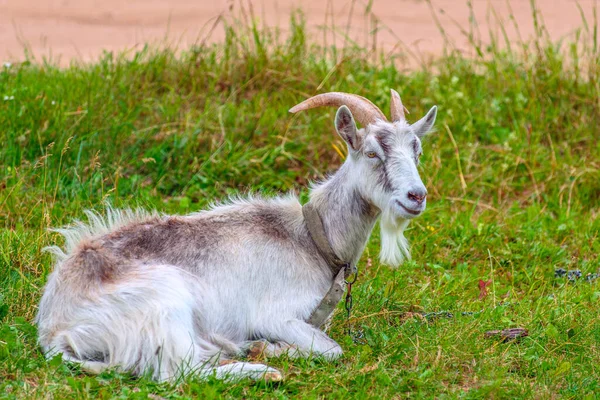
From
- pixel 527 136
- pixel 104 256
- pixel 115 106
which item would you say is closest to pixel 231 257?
pixel 104 256

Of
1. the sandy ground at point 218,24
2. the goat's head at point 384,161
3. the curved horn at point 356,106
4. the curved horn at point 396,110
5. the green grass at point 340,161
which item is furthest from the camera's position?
the sandy ground at point 218,24

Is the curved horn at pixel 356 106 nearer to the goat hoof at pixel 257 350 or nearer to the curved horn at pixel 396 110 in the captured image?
the curved horn at pixel 396 110

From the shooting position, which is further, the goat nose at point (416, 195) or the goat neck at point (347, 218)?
the goat neck at point (347, 218)

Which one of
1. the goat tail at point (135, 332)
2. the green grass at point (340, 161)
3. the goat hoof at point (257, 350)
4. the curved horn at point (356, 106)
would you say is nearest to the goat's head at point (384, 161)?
the curved horn at point (356, 106)

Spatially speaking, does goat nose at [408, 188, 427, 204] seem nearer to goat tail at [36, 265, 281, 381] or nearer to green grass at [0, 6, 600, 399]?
green grass at [0, 6, 600, 399]

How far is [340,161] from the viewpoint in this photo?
825 centimetres

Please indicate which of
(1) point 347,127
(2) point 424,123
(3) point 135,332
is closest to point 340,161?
(2) point 424,123

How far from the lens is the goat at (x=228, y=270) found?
4.82 metres

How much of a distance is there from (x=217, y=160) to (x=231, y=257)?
2.63 m

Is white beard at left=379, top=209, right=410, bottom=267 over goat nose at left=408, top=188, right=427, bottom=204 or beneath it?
beneath

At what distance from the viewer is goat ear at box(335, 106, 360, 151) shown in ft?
17.9

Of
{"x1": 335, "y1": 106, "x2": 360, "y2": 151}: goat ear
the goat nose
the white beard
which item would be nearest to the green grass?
the white beard

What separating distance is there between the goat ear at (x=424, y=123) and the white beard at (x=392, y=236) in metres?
0.62

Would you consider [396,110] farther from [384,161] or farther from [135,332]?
[135,332]
